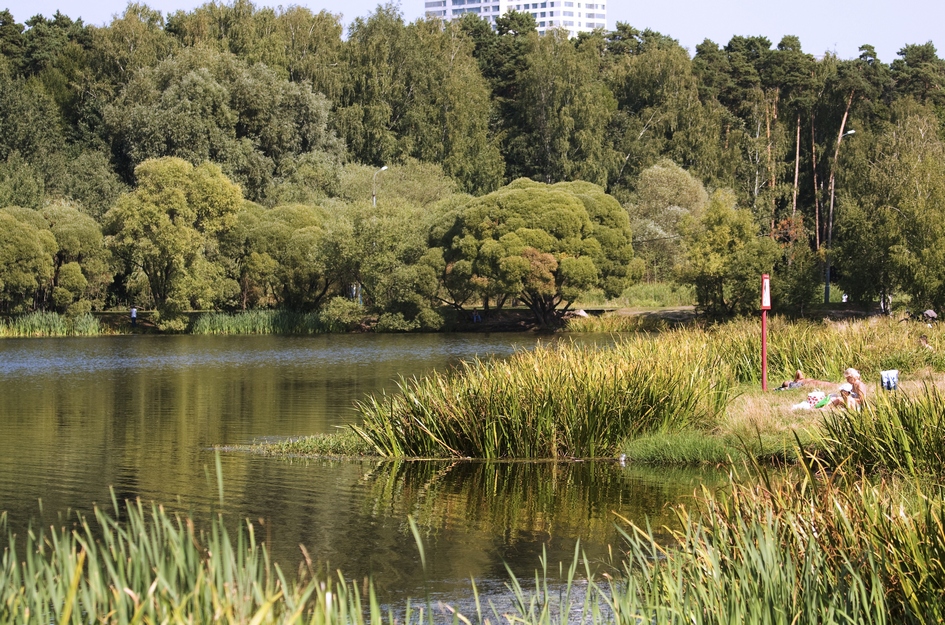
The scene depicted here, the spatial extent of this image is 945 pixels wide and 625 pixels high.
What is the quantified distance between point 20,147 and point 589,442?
55.3 meters

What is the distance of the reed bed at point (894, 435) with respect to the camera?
1094 centimetres

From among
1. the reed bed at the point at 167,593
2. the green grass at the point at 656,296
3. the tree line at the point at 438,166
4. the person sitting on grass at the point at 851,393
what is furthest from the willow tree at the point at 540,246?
the reed bed at the point at 167,593

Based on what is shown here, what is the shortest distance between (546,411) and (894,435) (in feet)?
15.7

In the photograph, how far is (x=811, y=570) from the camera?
18.6 ft

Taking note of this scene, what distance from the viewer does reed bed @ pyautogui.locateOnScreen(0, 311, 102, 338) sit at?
47272 mm

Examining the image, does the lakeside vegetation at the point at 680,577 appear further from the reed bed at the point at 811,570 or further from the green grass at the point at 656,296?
the green grass at the point at 656,296

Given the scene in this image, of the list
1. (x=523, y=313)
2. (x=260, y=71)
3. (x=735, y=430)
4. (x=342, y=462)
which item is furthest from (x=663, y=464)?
(x=260, y=71)

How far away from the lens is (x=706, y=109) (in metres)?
71.3

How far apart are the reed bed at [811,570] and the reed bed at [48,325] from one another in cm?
4524

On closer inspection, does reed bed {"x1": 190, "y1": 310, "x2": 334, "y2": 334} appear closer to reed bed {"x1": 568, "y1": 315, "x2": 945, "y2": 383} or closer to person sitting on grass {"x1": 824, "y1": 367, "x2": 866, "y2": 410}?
reed bed {"x1": 568, "y1": 315, "x2": 945, "y2": 383}

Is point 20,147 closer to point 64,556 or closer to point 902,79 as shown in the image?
point 902,79

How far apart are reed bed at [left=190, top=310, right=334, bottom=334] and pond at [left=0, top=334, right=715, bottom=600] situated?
22.9m

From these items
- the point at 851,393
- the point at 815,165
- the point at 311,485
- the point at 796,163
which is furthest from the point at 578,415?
the point at 815,165

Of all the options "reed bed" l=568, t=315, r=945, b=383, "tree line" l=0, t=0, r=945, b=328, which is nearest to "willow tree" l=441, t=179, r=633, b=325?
"tree line" l=0, t=0, r=945, b=328
